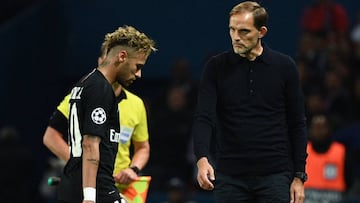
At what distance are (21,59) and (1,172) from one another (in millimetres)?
2320

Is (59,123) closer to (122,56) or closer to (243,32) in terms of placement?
(122,56)

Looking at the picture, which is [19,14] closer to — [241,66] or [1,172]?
[1,172]

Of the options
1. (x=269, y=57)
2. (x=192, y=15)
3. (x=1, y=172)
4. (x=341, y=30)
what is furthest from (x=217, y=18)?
(x=269, y=57)

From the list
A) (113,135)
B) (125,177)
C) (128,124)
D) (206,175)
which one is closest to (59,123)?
(128,124)

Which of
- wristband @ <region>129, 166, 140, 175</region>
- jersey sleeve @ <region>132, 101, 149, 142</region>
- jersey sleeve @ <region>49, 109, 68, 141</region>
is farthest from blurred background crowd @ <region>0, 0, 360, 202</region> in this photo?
jersey sleeve @ <region>49, 109, 68, 141</region>

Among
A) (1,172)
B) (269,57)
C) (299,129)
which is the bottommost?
(1,172)

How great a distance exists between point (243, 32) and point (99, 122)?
1094 millimetres

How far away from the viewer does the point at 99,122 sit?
19.5ft

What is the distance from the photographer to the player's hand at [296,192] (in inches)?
253

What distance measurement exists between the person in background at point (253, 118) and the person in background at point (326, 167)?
149 inches

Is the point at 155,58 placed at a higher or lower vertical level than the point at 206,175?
higher

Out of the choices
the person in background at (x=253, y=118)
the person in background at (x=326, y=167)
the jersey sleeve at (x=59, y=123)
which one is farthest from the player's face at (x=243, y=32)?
the person in background at (x=326, y=167)

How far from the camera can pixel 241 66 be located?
6535 mm

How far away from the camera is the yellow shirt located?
7.30m
